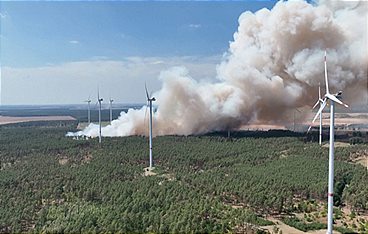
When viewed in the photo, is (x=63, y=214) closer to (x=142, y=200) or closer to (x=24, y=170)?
(x=142, y=200)

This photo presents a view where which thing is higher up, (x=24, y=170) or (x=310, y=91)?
(x=310, y=91)

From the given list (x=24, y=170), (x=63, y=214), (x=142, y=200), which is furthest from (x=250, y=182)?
(x=24, y=170)

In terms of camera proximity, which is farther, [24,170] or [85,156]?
[85,156]

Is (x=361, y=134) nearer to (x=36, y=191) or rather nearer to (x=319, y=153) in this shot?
(x=319, y=153)

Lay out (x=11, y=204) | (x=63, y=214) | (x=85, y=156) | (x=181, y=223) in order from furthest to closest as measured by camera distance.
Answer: (x=85, y=156), (x=11, y=204), (x=63, y=214), (x=181, y=223)

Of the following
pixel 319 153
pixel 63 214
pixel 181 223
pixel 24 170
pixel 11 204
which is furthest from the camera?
pixel 319 153

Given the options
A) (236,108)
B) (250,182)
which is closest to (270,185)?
(250,182)
